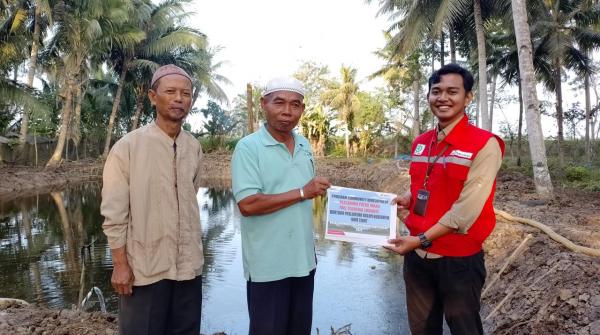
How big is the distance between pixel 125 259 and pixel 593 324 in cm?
332

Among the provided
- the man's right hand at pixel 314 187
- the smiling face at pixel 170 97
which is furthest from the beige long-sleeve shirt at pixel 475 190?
the smiling face at pixel 170 97

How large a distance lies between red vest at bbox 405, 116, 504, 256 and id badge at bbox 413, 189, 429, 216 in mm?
18

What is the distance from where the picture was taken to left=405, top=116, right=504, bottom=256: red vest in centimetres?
223

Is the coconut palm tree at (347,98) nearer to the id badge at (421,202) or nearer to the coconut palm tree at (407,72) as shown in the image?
the coconut palm tree at (407,72)

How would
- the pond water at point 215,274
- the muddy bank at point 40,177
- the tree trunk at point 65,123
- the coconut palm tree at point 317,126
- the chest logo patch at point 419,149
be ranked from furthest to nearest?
the coconut palm tree at point 317,126, the tree trunk at point 65,123, the muddy bank at point 40,177, the pond water at point 215,274, the chest logo patch at point 419,149

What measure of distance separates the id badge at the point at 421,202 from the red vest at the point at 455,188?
0.02m

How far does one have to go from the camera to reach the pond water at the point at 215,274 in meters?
5.32

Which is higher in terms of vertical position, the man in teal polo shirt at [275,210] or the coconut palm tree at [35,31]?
the coconut palm tree at [35,31]

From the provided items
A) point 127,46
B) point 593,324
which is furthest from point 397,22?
point 593,324

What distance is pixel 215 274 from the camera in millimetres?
6836

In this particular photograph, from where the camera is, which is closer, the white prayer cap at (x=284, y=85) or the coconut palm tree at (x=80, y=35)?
the white prayer cap at (x=284, y=85)

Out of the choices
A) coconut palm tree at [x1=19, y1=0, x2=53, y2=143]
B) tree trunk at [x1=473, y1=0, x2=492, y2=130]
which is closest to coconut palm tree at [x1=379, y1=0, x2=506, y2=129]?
tree trunk at [x1=473, y1=0, x2=492, y2=130]

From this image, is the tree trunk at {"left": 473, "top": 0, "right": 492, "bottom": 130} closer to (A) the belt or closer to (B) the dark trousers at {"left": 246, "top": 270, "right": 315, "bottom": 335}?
(A) the belt

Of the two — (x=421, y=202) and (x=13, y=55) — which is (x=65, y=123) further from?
(x=421, y=202)
